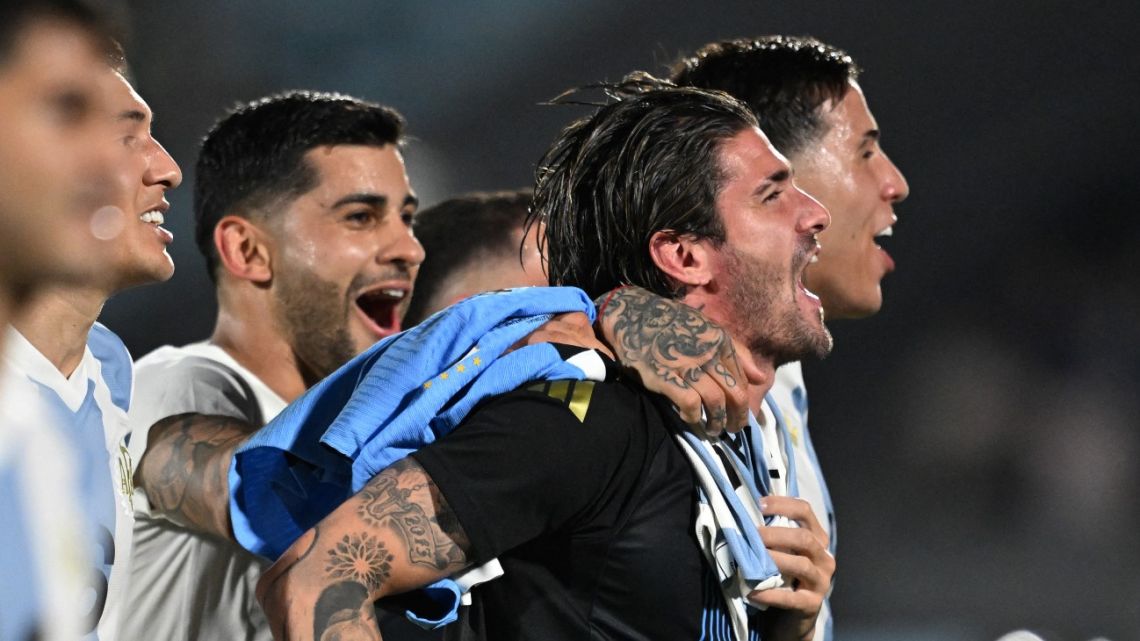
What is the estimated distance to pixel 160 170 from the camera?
→ 1.87 meters

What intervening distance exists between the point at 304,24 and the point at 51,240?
4.57m

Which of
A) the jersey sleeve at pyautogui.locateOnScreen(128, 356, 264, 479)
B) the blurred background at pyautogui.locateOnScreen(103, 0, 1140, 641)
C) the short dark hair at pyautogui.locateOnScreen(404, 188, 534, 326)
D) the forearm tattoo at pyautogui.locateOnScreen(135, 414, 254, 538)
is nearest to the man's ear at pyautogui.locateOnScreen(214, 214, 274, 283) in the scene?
the jersey sleeve at pyautogui.locateOnScreen(128, 356, 264, 479)

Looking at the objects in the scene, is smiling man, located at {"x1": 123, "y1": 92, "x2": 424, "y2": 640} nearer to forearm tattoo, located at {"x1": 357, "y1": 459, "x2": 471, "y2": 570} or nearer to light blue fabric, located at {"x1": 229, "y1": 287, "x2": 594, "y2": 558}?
light blue fabric, located at {"x1": 229, "y1": 287, "x2": 594, "y2": 558}

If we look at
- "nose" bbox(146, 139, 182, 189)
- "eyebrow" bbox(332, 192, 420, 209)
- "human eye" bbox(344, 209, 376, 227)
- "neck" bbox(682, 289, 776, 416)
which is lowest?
"human eye" bbox(344, 209, 376, 227)

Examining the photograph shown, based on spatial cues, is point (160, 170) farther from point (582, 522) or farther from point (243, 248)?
point (243, 248)

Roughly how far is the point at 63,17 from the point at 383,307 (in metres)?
2.07

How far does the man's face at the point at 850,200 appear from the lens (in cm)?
308

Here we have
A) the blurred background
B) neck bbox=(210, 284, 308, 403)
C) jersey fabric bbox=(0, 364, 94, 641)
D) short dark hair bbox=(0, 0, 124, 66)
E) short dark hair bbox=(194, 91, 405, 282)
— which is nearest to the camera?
short dark hair bbox=(0, 0, 124, 66)

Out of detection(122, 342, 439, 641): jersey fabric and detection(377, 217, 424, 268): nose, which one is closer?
detection(122, 342, 439, 641): jersey fabric

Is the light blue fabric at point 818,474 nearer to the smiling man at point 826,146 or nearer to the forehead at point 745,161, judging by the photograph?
the smiling man at point 826,146

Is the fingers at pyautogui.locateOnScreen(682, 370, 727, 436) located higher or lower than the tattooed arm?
higher

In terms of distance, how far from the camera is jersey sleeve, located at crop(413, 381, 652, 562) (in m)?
1.70

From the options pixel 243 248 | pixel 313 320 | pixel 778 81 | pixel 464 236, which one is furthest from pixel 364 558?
pixel 778 81

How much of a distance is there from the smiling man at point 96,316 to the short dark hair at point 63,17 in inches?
8.3
